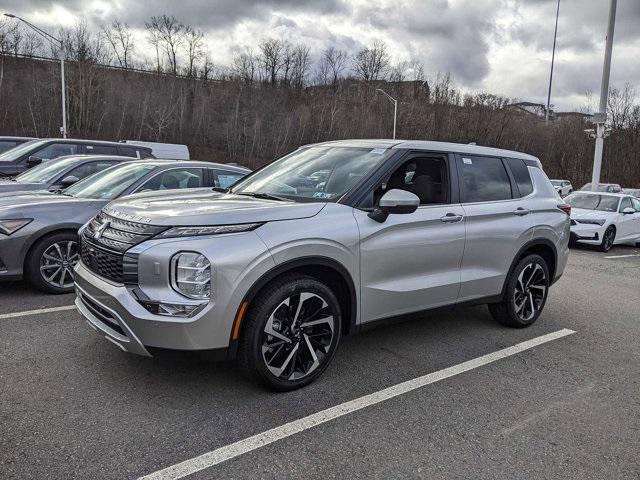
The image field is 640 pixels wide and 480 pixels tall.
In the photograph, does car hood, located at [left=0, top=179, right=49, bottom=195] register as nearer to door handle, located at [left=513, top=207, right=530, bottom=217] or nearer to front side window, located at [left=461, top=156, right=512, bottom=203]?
front side window, located at [left=461, top=156, right=512, bottom=203]

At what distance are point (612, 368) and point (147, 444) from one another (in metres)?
3.82

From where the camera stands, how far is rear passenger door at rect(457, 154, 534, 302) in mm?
4660

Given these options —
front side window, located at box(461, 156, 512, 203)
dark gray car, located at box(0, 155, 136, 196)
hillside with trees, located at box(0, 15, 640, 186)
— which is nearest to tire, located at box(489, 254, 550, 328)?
front side window, located at box(461, 156, 512, 203)

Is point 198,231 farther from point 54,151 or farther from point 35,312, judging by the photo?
point 54,151

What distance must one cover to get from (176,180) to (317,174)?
3.06 meters

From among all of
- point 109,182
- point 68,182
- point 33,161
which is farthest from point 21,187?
point 33,161

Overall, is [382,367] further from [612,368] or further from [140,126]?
[140,126]

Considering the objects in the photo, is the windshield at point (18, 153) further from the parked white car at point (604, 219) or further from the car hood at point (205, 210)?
the parked white car at point (604, 219)

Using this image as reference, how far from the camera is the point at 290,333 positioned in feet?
11.5

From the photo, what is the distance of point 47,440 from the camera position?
9.42 feet

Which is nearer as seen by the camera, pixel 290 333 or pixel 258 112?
pixel 290 333

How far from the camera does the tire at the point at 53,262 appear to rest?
5.60 m

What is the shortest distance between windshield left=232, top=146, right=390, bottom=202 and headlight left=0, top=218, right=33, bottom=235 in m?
2.50

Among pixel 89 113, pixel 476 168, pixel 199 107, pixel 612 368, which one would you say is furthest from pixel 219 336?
pixel 199 107
